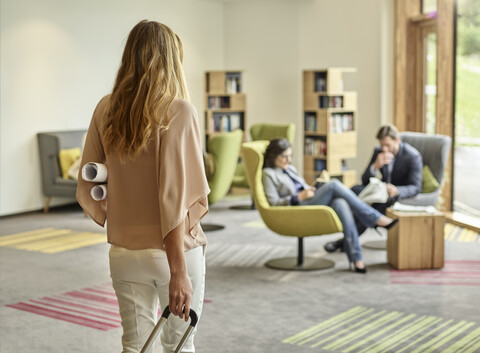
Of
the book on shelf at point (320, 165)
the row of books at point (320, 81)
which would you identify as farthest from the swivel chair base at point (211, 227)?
the row of books at point (320, 81)

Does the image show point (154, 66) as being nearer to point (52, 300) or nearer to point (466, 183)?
point (52, 300)

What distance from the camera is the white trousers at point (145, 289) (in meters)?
2.07

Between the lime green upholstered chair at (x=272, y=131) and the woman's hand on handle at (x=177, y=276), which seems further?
the lime green upholstered chair at (x=272, y=131)

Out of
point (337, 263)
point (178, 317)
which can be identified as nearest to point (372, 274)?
point (337, 263)

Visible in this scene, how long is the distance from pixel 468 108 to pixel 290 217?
3.50 metres

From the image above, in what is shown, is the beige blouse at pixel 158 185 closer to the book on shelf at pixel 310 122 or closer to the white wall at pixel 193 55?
the white wall at pixel 193 55

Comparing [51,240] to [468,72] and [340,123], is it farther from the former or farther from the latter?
[468,72]

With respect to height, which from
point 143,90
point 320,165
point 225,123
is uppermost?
point 143,90

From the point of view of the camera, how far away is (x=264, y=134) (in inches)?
404

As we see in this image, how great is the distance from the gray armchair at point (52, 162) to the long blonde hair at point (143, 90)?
711cm

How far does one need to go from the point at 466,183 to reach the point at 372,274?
3.08 m

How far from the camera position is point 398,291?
5188mm

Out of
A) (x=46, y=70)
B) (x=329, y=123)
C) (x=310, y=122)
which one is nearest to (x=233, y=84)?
(x=310, y=122)

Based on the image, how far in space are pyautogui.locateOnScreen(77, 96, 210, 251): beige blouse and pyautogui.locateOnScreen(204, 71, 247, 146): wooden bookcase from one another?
8753 millimetres
